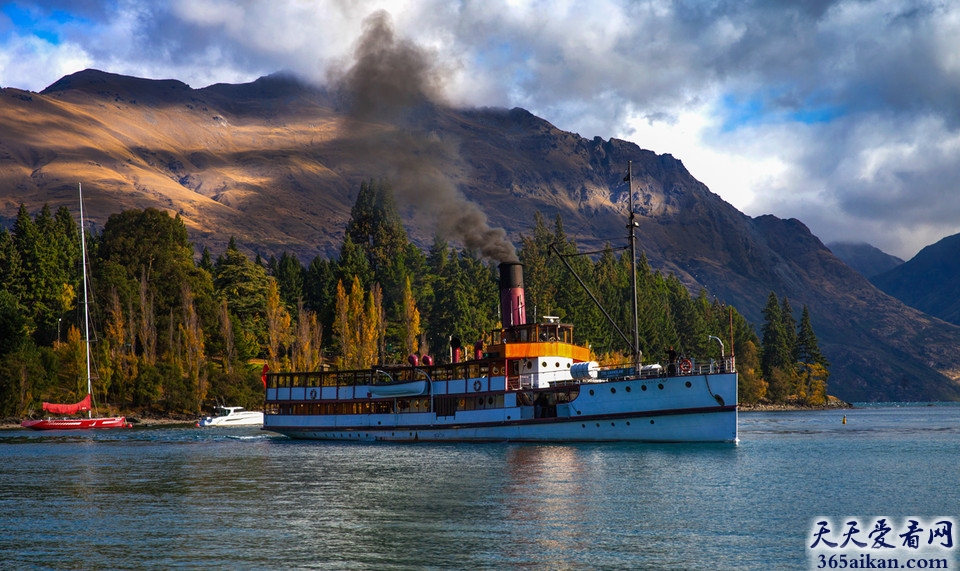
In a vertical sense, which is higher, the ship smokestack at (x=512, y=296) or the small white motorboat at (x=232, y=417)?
the ship smokestack at (x=512, y=296)

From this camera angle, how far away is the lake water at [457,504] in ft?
87.9

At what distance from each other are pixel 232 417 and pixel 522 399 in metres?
48.0

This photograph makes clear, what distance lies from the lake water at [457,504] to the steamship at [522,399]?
1.73 metres

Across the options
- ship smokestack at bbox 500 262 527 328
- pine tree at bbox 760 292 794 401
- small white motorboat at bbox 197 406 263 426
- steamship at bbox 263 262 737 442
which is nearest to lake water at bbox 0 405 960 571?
steamship at bbox 263 262 737 442

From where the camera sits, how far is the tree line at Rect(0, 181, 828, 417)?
336ft

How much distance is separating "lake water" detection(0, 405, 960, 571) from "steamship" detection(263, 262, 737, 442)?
5.66 feet

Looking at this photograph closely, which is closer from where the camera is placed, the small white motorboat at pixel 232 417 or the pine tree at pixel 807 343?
the small white motorboat at pixel 232 417

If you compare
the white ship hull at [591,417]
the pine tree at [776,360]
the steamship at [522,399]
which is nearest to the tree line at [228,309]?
the pine tree at [776,360]

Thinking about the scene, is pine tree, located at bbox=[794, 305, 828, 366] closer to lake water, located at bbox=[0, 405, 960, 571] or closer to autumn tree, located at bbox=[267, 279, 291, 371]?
autumn tree, located at bbox=[267, 279, 291, 371]

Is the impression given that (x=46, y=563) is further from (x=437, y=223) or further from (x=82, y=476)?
(x=437, y=223)

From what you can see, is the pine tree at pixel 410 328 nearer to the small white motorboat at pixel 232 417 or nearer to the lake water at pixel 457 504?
the small white motorboat at pixel 232 417

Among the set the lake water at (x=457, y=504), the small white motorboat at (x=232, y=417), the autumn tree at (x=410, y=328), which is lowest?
the small white motorboat at (x=232, y=417)

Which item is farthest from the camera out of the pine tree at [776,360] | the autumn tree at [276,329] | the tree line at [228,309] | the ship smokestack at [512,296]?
the pine tree at [776,360]

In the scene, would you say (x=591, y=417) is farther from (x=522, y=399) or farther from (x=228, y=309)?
(x=228, y=309)
